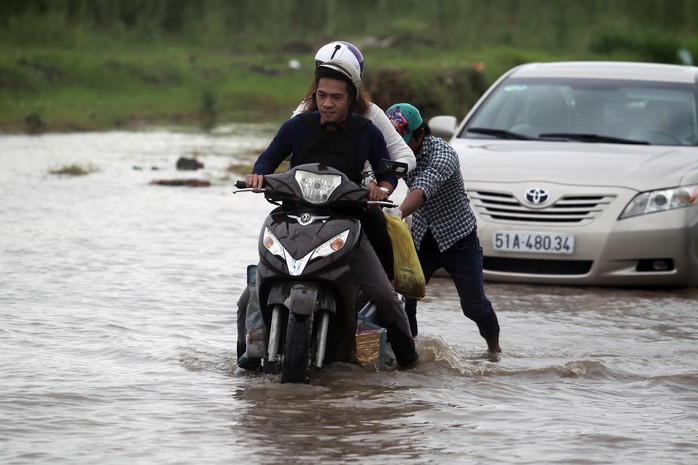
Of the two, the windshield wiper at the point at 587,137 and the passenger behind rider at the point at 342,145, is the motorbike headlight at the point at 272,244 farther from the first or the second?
the windshield wiper at the point at 587,137

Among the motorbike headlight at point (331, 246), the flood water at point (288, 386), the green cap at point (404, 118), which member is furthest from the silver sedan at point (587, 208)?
the motorbike headlight at point (331, 246)

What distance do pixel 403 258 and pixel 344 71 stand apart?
0.97m

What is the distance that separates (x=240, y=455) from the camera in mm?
5809

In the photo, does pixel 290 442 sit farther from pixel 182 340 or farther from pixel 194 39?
pixel 194 39

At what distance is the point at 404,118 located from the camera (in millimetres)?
7723

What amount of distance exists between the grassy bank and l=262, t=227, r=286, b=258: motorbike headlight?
20.5 m

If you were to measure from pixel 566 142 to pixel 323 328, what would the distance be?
5041mm

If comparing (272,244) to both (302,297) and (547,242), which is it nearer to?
(302,297)

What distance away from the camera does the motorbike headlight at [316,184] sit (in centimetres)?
677

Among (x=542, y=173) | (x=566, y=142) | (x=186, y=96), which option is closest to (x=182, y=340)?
(x=542, y=173)

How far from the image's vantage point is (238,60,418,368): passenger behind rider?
22.9 ft

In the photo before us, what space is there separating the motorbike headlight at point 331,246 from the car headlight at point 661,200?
4073mm

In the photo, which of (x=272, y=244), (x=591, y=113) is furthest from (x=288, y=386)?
(x=591, y=113)

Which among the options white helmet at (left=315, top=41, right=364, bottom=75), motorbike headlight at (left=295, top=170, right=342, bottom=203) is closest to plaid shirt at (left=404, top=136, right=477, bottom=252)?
white helmet at (left=315, top=41, right=364, bottom=75)
